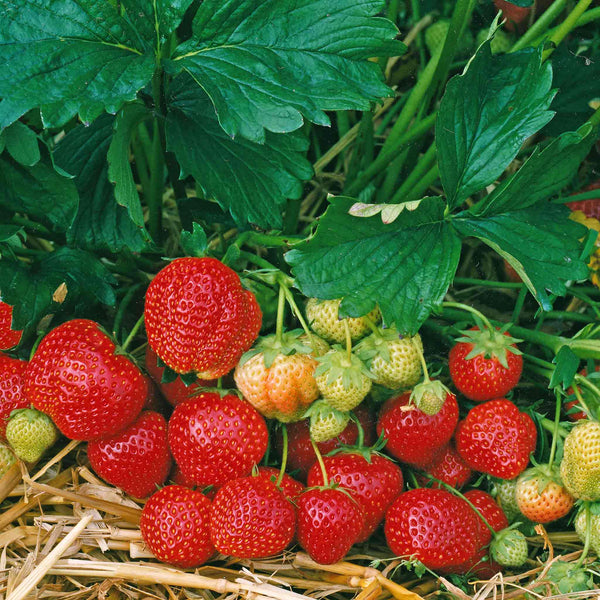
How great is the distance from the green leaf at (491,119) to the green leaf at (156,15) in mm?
351

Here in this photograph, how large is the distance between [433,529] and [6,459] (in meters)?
0.59

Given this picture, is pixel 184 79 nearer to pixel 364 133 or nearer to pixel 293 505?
pixel 364 133

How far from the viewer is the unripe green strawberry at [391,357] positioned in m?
0.96

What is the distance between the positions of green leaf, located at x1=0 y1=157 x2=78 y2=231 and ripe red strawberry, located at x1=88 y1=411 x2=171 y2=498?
297mm

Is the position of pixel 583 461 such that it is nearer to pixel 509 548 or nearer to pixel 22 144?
pixel 509 548

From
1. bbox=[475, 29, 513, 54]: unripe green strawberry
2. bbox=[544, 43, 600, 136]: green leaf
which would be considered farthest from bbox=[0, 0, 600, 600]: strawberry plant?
bbox=[475, 29, 513, 54]: unripe green strawberry

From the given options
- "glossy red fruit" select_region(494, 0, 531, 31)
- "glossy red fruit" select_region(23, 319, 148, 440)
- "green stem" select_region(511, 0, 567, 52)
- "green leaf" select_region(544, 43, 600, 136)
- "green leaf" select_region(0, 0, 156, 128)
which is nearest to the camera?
"green leaf" select_region(0, 0, 156, 128)

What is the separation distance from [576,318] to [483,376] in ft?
0.84

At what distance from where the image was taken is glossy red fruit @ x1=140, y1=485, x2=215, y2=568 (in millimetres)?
955

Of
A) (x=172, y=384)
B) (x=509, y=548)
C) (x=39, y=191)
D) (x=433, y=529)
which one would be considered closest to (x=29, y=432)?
(x=172, y=384)

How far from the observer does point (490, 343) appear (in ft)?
3.26

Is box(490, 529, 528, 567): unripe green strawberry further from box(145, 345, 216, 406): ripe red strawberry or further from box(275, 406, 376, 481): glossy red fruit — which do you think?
box(145, 345, 216, 406): ripe red strawberry

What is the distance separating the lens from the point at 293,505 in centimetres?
96

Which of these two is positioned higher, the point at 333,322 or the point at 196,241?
the point at 196,241
